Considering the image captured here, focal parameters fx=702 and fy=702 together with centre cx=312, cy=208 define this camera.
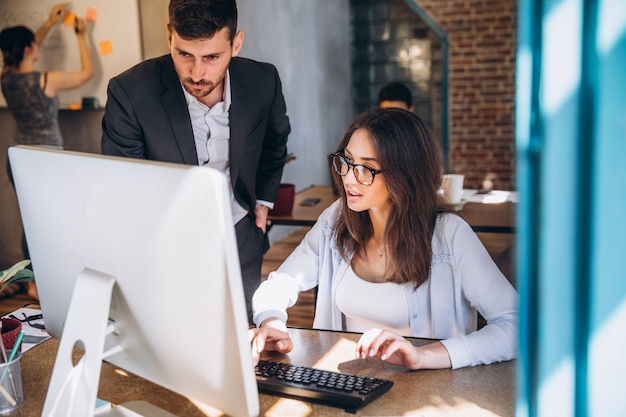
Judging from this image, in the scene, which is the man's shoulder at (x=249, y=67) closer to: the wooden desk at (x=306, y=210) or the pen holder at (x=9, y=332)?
the wooden desk at (x=306, y=210)

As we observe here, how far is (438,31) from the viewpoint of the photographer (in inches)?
246

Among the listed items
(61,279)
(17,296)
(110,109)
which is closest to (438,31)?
(17,296)

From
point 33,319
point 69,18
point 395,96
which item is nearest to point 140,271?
point 33,319

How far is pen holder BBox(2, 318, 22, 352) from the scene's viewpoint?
1.41m

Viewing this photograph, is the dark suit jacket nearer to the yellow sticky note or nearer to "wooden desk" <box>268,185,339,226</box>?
"wooden desk" <box>268,185,339,226</box>

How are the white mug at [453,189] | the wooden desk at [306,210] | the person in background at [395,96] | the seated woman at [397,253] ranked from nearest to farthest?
the seated woman at [397,253]
the wooden desk at [306,210]
the white mug at [453,189]
the person in background at [395,96]

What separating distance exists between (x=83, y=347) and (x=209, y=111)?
128 centimetres

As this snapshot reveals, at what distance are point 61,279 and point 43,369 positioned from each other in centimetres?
40

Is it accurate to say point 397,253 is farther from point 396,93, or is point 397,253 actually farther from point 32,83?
point 32,83

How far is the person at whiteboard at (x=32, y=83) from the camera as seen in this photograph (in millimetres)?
3982

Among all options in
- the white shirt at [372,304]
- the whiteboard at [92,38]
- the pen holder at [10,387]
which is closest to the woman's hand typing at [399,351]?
the white shirt at [372,304]

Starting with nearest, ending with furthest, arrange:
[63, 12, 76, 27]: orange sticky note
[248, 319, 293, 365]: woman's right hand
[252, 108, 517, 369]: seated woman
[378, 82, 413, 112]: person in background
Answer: [248, 319, 293, 365]: woman's right hand, [252, 108, 517, 369]: seated woman, [378, 82, 413, 112]: person in background, [63, 12, 76, 27]: orange sticky note

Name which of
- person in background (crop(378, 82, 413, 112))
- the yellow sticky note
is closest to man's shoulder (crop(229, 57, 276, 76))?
person in background (crop(378, 82, 413, 112))

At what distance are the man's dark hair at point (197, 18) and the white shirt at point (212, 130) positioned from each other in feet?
1.04
